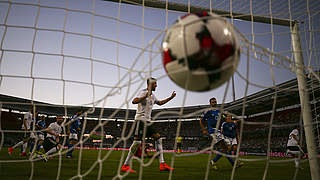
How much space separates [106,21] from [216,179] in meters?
3.11

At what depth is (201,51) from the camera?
1.91 meters

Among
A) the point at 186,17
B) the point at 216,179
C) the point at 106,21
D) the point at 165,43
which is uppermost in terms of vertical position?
the point at 106,21

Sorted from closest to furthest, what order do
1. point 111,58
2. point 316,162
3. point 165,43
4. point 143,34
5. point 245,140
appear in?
point 165,43 → point 316,162 → point 143,34 → point 111,58 → point 245,140

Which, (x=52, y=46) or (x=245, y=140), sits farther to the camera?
(x=245, y=140)

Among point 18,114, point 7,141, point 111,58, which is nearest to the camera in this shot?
point 111,58

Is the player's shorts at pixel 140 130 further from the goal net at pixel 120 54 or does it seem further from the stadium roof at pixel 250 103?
the goal net at pixel 120 54

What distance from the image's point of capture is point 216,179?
146 inches

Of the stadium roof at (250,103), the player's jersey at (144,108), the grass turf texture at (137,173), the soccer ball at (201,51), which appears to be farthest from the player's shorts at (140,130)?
the soccer ball at (201,51)

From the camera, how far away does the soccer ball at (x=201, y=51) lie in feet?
6.29

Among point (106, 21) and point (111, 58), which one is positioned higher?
point (106, 21)

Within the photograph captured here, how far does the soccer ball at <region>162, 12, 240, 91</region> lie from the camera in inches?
75.5

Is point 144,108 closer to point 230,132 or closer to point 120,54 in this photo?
point 120,54

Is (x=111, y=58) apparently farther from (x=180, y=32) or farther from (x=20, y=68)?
(x=180, y=32)

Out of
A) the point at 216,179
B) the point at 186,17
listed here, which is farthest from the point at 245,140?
the point at 186,17
